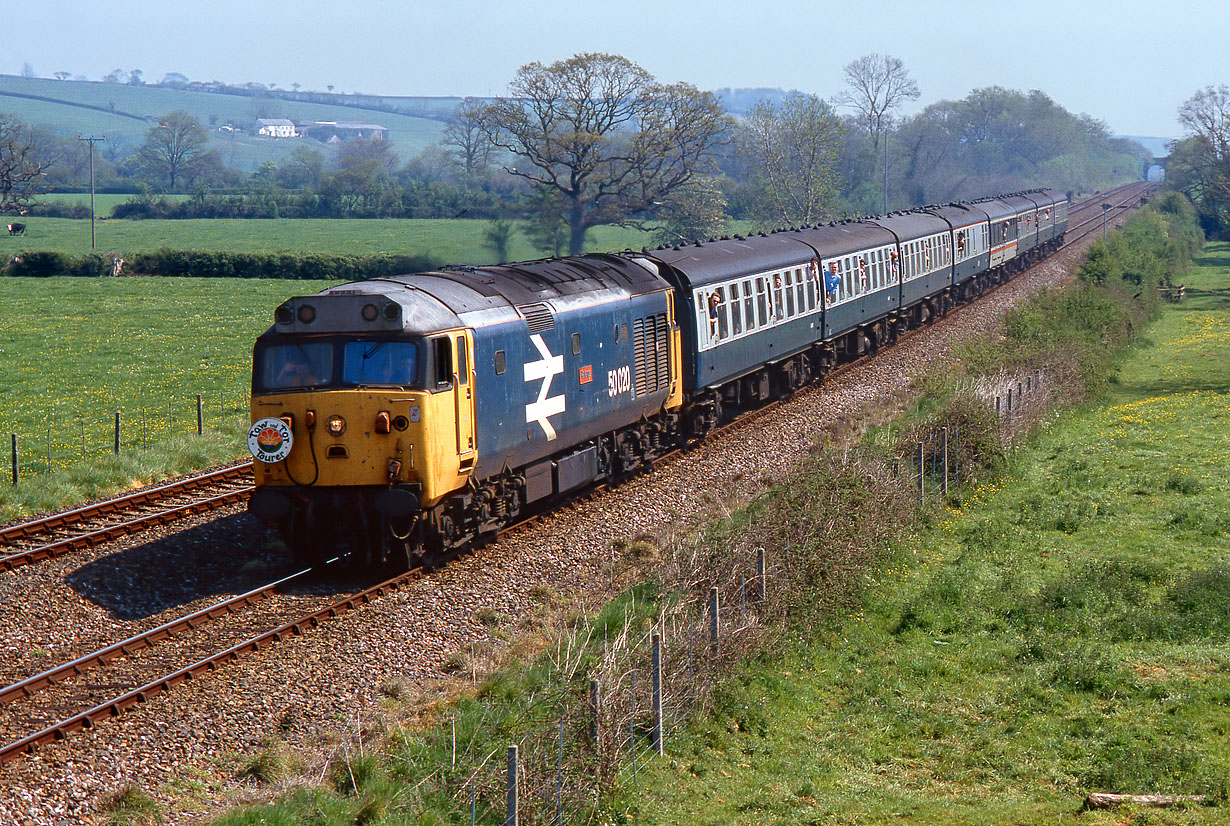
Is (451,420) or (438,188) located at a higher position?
(438,188)

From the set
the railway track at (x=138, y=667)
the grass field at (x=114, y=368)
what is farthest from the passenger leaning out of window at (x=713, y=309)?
the railway track at (x=138, y=667)

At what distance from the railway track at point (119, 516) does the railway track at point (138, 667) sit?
74 centimetres

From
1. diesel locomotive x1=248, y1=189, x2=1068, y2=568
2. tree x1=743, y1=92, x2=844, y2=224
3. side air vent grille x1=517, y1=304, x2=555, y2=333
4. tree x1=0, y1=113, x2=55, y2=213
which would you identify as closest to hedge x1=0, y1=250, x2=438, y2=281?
tree x1=0, y1=113, x2=55, y2=213

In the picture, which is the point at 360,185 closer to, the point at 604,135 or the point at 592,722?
the point at 604,135

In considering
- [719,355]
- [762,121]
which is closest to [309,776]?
[719,355]

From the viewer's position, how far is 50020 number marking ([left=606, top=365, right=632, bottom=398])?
66.0 feet

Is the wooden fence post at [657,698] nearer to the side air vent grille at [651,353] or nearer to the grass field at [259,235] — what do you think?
the side air vent grille at [651,353]

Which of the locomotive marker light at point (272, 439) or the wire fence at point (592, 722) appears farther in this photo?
the locomotive marker light at point (272, 439)

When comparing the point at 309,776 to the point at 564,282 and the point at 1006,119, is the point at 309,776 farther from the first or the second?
the point at 1006,119

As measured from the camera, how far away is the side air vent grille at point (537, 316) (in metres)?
17.8

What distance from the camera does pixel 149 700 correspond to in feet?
38.2

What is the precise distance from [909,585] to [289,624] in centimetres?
888

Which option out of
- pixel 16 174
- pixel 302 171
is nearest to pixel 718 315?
pixel 16 174

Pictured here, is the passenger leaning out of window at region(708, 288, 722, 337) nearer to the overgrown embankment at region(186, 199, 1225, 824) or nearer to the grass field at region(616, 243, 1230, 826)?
the overgrown embankment at region(186, 199, 1225, 824)
